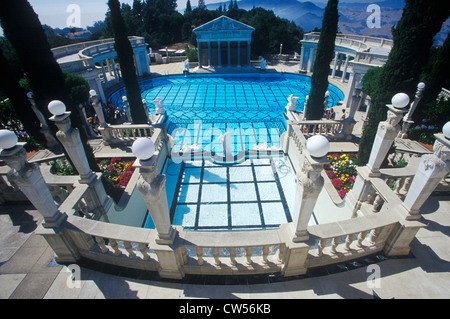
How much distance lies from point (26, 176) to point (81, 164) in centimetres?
210

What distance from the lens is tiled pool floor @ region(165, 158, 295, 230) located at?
9609mm

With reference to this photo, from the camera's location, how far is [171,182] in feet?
38.5

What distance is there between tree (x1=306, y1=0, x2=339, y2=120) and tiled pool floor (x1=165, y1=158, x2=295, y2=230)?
19.4 feet

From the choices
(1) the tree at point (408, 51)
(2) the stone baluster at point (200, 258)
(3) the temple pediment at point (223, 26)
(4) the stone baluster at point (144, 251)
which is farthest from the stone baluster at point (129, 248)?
(3) the temple pediment at point (223, 26)

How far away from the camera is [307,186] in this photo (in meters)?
4.30

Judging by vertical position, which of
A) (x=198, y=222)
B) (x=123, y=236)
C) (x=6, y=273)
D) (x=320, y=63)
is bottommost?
(x=198, y=222)

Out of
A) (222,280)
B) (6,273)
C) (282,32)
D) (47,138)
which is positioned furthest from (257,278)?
(282,32)

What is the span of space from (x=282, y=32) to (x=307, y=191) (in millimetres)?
47096

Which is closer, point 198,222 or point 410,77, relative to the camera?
point 410,77

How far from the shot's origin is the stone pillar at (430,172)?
4645 millimetres

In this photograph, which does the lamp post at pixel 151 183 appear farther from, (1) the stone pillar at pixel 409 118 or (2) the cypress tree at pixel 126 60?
(1) the stone pillar at pixel 409 118

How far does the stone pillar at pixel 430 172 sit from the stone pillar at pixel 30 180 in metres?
8.49

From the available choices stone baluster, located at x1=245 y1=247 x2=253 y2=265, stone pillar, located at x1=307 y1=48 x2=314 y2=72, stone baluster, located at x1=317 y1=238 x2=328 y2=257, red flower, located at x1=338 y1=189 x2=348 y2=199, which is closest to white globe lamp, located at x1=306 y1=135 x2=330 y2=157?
stone baluster, located at x1=317 y1=238 x2=328 y2=257

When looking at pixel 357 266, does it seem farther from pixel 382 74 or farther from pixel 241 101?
pixel 241 101
